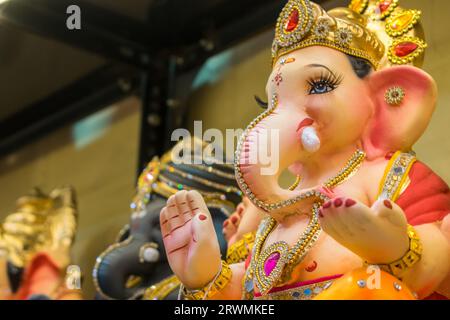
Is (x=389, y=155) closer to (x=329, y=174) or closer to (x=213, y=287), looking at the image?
(x=329, y=174)

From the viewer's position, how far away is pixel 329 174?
1.62 meters

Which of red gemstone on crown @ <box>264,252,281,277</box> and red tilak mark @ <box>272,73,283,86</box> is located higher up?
red tilak mark @ <box>272,73,283,86</box>

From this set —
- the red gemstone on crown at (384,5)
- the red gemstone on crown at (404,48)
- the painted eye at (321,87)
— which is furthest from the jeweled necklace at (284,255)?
the red gemstone on crown at (384,5)

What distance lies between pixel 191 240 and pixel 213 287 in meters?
0.09

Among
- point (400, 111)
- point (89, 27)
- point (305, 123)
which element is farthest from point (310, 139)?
point (89, 27)

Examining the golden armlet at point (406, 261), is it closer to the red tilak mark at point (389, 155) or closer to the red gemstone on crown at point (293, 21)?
the red tilak mark at point (389, 155)

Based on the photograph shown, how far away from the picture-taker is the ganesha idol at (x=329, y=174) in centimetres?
147

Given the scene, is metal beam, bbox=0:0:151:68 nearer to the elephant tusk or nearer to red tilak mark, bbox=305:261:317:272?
the elephant tusk

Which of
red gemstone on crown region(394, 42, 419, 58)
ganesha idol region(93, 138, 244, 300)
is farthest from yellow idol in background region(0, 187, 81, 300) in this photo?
red gemstone on crown region(394, 42, 419, 58)

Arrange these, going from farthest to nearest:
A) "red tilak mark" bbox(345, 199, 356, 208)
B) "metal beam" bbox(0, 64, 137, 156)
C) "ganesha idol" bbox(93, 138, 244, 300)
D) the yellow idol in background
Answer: "metal beam" bbox(0, 64, 137, 156) → the yellow idol in background → "ganesha idol" bbox(93, 138, 244, 300) → "red tilak mark" bbox(345, 199, 356, 208)

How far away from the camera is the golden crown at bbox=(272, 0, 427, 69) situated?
1.64 metres

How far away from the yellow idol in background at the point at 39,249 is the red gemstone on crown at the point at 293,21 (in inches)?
39.2

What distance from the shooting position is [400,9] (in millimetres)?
1760
